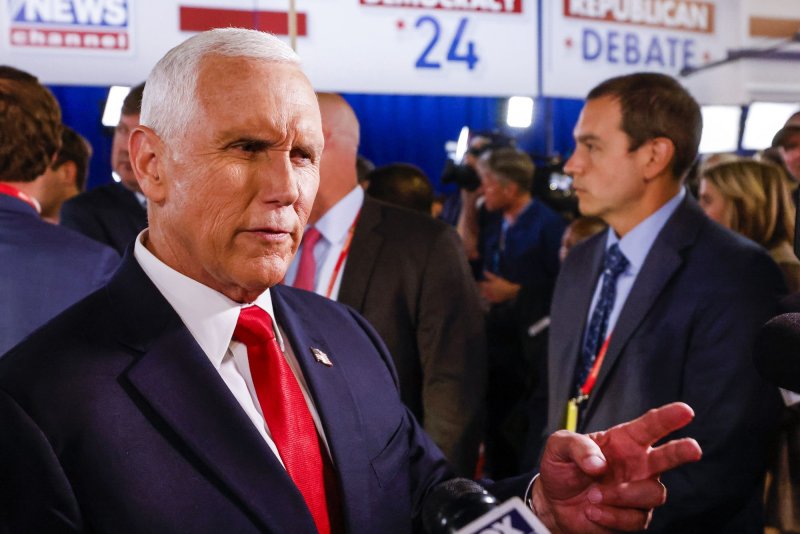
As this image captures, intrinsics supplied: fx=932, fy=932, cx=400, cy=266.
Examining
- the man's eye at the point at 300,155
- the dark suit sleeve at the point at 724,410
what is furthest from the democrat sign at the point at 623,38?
the man's eye at the point at 300,155

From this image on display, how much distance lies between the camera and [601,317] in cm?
235

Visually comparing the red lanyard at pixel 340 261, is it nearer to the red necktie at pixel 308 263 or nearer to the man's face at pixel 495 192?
the red necktie at pixel 308 263

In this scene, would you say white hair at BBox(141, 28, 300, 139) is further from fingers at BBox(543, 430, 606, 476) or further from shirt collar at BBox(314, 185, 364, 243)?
shirt collar at BBox(314, 185, 364, 243)

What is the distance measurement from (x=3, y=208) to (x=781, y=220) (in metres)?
2.29

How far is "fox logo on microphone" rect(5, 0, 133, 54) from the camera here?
12.1 ft

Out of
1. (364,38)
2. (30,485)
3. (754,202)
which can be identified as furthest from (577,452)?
(364,38)

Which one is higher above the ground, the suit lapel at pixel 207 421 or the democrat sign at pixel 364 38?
the democrat sign at pixel 364 38

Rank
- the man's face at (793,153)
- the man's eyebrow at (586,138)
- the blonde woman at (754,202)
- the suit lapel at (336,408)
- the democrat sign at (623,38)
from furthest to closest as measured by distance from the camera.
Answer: the democrat sign at (623,38) → the man's face at (793,153) → the blonde woman at (754,202) → the man's eyebrow at (586,138) → the suit lapel at (336,408)

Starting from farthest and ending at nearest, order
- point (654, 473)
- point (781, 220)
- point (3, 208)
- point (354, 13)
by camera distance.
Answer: point (354, 13) → point (781, 220) → point (3, 208) → point (654, 473)

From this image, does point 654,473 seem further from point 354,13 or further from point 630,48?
point 630,48

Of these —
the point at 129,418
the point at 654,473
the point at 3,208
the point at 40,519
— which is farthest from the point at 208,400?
the point at 3,208

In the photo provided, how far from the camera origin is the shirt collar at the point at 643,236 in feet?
7.70

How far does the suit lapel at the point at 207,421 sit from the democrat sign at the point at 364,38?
9.41ft

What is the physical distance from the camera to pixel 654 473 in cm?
115
